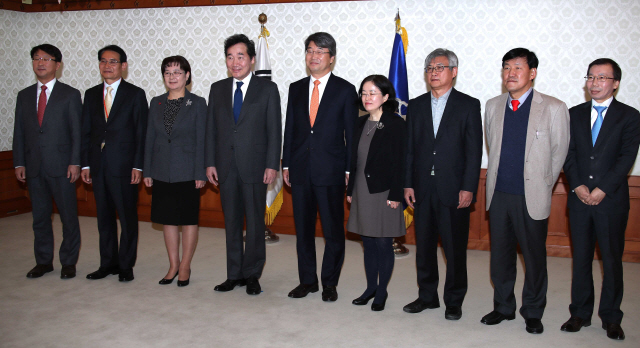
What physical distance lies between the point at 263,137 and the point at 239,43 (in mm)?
714

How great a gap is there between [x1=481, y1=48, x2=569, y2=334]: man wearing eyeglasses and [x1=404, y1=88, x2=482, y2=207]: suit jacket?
13 cm

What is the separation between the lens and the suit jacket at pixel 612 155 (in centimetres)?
324

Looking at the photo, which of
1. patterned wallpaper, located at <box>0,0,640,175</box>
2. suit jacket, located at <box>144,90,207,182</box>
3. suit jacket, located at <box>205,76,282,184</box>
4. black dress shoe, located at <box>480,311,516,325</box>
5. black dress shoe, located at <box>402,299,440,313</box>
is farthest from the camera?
patterned wallpaper, located at <box>0,0,640,175</box>

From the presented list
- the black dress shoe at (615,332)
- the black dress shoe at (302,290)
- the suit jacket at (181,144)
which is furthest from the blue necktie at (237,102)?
the black dress shoe at (615,332)

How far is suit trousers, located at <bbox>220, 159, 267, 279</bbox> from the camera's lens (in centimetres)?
403

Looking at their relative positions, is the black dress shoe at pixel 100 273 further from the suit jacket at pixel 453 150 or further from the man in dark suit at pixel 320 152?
the suit jacket at pixel 453 150

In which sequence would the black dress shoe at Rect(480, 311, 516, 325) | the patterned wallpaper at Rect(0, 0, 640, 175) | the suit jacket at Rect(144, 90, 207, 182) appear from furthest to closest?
the patterned wallpaper at Rect(0, 0, 640, 175), the suit jacket at Rect(144, 90, 207, 182), the black dress shoe at Rect(480, 311, 516, 325)

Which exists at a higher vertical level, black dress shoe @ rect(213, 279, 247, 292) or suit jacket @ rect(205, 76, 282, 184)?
suit jacket @ rect(205, 76, 282, 184)

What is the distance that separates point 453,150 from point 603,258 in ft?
3.76

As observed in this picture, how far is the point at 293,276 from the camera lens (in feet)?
15.1

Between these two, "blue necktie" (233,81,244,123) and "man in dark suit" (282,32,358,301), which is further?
"blue necktie" (233,81,244,123)

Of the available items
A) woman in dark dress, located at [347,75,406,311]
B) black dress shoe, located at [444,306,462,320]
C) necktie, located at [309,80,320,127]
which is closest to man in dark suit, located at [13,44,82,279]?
necktie, located at [309,80,320,127]

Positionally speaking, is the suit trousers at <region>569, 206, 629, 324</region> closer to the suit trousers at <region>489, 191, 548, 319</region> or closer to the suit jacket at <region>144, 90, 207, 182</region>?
the suit trousers at <region>489, 191, 548, 319</region>

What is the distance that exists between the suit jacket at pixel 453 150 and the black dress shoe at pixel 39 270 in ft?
10.6
